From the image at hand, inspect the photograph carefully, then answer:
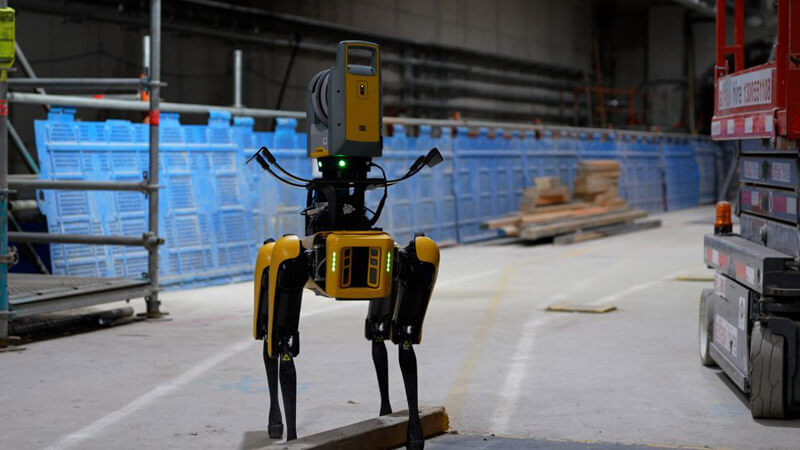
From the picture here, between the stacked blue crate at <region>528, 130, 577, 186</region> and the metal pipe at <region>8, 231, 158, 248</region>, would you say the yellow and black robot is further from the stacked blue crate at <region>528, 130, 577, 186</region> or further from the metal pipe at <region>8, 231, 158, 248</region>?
the stacked blue crate at <region>528, 130, 577, 186</region>

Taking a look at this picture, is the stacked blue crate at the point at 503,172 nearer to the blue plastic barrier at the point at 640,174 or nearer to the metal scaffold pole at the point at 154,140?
the blue plastic barrier at the point at 640,174

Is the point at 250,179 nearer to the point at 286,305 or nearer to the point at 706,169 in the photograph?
the point at 286,305

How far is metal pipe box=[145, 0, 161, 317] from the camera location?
10711 mm

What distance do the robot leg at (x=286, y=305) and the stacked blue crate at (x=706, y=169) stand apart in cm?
3287

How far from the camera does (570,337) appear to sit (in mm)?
9891

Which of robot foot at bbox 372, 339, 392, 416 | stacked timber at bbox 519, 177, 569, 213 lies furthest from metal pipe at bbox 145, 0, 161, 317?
stacked timber at bbox 519, 177, 569, 213

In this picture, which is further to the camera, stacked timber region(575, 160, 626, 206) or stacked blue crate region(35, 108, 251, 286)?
stacked timber region(575, 160, 626, 206)

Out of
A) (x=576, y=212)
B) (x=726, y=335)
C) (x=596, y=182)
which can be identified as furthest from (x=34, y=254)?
(x=596, y=182)

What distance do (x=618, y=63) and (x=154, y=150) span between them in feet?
115

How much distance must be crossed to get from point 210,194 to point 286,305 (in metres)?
8.63

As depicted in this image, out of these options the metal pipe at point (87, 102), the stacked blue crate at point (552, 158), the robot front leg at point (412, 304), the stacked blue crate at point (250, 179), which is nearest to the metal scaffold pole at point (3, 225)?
the metal pipe at point (87, 102)

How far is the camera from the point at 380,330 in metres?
5.89

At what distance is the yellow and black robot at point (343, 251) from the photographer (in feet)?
17.0

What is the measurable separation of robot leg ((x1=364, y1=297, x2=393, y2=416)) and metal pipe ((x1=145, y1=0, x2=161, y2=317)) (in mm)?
5443
